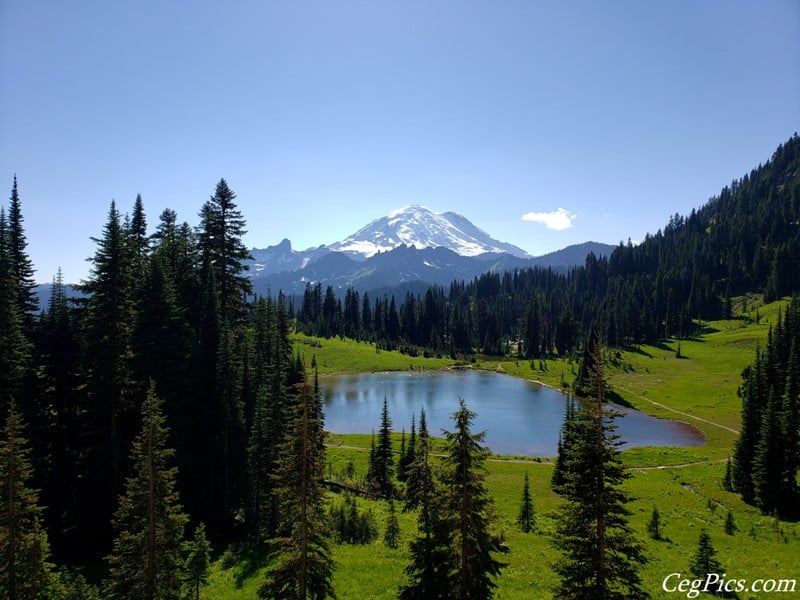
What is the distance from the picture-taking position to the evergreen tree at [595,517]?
13.4 m

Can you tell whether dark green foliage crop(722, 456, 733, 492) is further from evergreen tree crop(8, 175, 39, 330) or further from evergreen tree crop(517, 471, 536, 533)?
evergreen tree crop(8, 175, 39, 330)

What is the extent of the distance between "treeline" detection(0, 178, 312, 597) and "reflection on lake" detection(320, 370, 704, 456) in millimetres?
33722

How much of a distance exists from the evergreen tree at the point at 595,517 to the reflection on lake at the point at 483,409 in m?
48.6

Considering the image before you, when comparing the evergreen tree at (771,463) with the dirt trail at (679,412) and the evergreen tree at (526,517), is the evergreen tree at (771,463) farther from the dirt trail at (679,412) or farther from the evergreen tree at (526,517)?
the dirt trail at (679,412)

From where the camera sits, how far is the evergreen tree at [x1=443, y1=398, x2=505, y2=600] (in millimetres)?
14789

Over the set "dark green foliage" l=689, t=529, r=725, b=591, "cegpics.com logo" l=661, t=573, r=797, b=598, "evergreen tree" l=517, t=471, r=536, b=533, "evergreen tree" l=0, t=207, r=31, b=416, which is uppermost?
"evergreen tree" l=0, t=207, r=31, b=416

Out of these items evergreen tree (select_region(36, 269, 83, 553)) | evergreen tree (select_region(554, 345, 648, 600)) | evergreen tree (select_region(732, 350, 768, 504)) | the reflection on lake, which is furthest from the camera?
the reflection on lake

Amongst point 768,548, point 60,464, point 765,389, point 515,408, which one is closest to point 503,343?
point 515,408

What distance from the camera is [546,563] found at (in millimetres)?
27812

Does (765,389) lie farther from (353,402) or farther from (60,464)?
(353,402)

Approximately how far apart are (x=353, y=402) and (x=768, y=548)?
→ 75188mm

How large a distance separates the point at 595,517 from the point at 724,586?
15.8m

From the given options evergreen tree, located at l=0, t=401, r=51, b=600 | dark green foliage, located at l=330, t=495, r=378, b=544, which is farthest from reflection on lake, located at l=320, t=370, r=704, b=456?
evergreen tree, located at l=0, t=401, r=51, b=600

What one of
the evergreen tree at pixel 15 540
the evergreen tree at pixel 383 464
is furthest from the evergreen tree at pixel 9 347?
the evergreen tree at pixel 383 464
